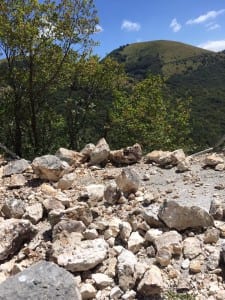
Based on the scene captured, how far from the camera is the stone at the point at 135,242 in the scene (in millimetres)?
5836

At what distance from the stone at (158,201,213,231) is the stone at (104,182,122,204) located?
144cm

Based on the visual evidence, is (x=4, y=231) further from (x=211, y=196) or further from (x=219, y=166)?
(x=219, y=166)

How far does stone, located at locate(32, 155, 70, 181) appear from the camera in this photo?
28.6 ft

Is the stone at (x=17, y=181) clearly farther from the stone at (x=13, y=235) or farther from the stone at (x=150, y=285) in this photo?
the stone at (x=150, y=285)

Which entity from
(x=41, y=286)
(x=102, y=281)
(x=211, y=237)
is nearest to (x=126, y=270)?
(x=102, y=281)

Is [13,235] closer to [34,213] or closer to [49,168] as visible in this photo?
[34,213]

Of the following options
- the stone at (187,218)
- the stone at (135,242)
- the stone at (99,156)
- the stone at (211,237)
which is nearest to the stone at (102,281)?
the stone at (135,242)

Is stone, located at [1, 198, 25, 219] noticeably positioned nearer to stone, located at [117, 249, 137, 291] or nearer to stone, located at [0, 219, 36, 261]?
stone, located at [0, 219, 36, 261]

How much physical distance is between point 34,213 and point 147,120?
19106 millimetres

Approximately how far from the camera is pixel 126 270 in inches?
206

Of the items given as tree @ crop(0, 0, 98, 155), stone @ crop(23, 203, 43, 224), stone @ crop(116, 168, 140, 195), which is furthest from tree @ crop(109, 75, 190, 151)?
stone @ crop(23, 203, 43, 224)

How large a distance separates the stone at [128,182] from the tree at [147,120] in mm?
14399

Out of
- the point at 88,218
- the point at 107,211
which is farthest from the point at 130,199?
the point at 88,218

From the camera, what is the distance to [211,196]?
24.2 ft
